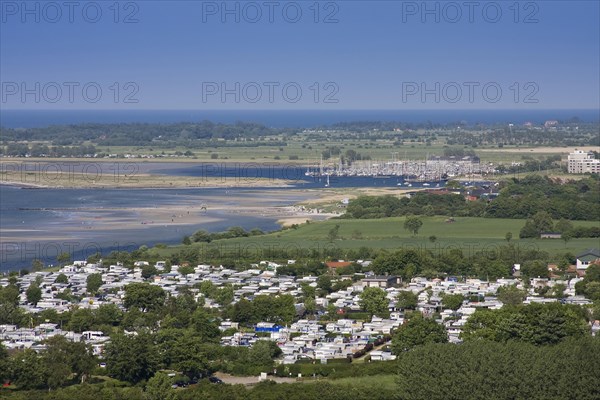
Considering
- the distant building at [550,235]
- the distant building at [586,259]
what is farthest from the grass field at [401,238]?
the distant building at [586,259]

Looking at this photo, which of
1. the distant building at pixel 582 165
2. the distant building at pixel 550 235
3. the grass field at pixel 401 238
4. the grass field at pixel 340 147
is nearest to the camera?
the grass field at pixel 401 238

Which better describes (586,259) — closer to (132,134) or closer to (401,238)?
(401,238)

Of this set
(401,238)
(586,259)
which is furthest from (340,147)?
(586,259)

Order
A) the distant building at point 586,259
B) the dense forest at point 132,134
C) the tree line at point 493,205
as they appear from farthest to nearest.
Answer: the dense forest at point 132,134 → the tree line at point 493,205 → the distant building at point 586,259

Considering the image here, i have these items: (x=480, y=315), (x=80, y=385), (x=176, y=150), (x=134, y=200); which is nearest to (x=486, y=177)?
(x=134, y=200)

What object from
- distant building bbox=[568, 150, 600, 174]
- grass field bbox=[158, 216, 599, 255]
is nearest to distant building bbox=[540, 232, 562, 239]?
grass field bbox=[158, 216, 599, 255]

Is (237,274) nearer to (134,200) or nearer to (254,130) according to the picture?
(134,200)

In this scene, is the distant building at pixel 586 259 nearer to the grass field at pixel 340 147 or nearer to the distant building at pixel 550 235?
the distant building at pixel 550 235

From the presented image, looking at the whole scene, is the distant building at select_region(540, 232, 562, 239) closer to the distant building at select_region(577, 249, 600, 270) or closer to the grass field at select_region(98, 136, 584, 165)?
the distant building at select_region(577, 249, 600, 270)
